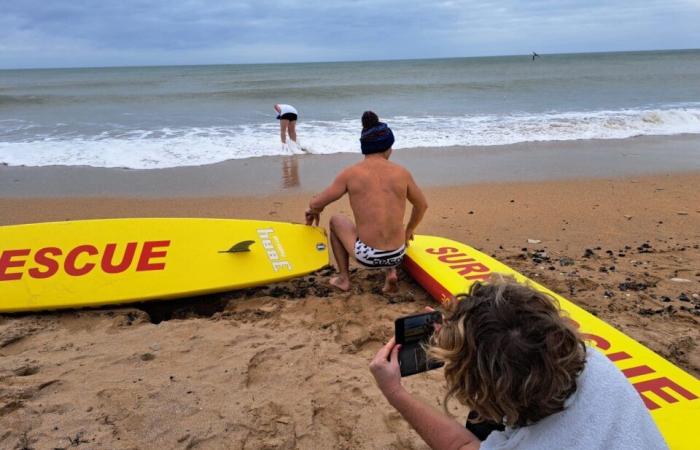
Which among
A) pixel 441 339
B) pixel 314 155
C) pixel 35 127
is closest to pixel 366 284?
pixel 441 339

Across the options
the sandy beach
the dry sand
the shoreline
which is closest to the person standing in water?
the shoreline

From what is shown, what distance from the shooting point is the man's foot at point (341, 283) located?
3.85 meters

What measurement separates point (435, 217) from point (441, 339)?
438 cm

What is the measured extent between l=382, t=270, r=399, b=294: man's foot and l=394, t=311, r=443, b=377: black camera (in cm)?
211

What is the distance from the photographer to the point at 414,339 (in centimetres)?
160

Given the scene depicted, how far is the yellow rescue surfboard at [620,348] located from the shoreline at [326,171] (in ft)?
9.82

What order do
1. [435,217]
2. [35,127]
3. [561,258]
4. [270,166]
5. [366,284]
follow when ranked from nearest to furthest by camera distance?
[366,284] < [561,258] < [435,217] < [270,166] < [35,127]

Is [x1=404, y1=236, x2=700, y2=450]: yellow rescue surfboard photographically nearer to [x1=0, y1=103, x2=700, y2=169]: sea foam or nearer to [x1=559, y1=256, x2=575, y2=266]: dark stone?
[x1=559, y1=256, x2=575, y2=266]: dark stone

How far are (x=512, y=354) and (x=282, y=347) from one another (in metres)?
2.07

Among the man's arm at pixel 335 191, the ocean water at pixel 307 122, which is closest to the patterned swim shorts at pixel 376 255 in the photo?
the man's arm at pixel 335 191

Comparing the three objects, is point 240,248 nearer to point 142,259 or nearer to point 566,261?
point 142,259

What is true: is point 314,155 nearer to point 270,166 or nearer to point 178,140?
point 270,166

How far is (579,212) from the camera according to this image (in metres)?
5.57

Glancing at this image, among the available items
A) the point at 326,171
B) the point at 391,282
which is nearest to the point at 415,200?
the point at 391,282
